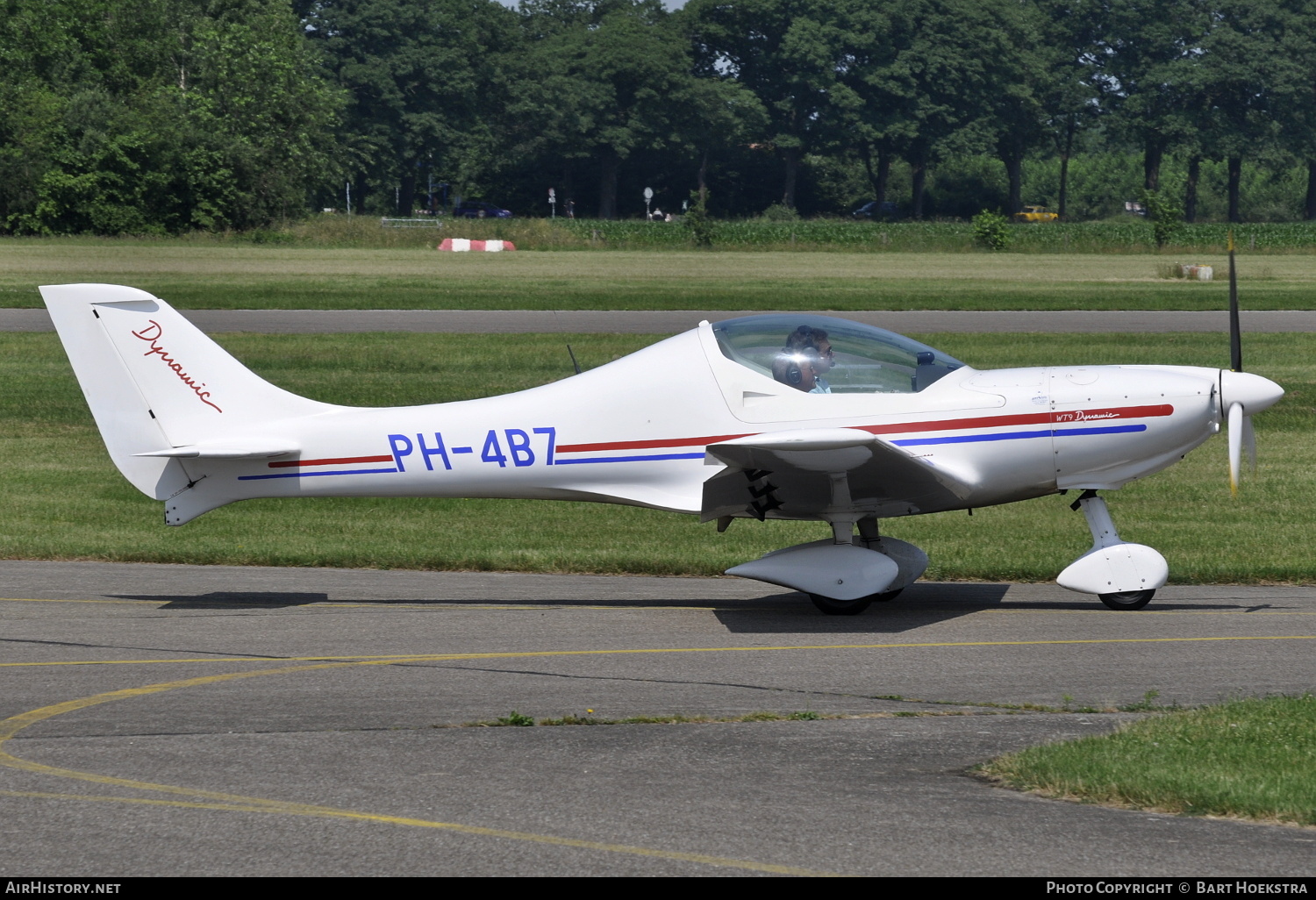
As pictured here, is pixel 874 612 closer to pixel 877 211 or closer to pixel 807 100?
pixel 877 211

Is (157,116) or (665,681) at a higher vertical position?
(157,116)

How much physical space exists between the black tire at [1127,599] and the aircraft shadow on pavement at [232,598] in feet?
18.6

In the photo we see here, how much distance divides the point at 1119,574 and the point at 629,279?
1546 inches

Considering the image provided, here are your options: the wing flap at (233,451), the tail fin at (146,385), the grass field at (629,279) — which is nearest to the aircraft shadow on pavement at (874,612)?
the wing flap at (233,451)

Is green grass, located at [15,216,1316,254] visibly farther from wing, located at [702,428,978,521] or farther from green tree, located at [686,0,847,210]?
wing, located at [702,428,978,521]

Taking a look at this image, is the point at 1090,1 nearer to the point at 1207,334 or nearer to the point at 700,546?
the point at 1207,334

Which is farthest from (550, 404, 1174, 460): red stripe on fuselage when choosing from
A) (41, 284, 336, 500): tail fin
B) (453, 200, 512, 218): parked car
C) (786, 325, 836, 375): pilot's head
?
(453, 200, 512, 218): parked car

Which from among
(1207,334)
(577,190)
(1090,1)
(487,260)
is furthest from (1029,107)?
(1207,334)

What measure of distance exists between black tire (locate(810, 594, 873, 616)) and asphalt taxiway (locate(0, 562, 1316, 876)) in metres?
0.15

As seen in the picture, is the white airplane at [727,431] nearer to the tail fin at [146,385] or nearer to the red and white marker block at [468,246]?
the tail fin at [146,385]

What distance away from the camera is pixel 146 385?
10625mm

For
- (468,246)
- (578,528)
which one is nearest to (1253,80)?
(468,246)

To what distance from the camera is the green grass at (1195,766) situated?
6.01m

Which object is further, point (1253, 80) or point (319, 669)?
point (1253, 80)
